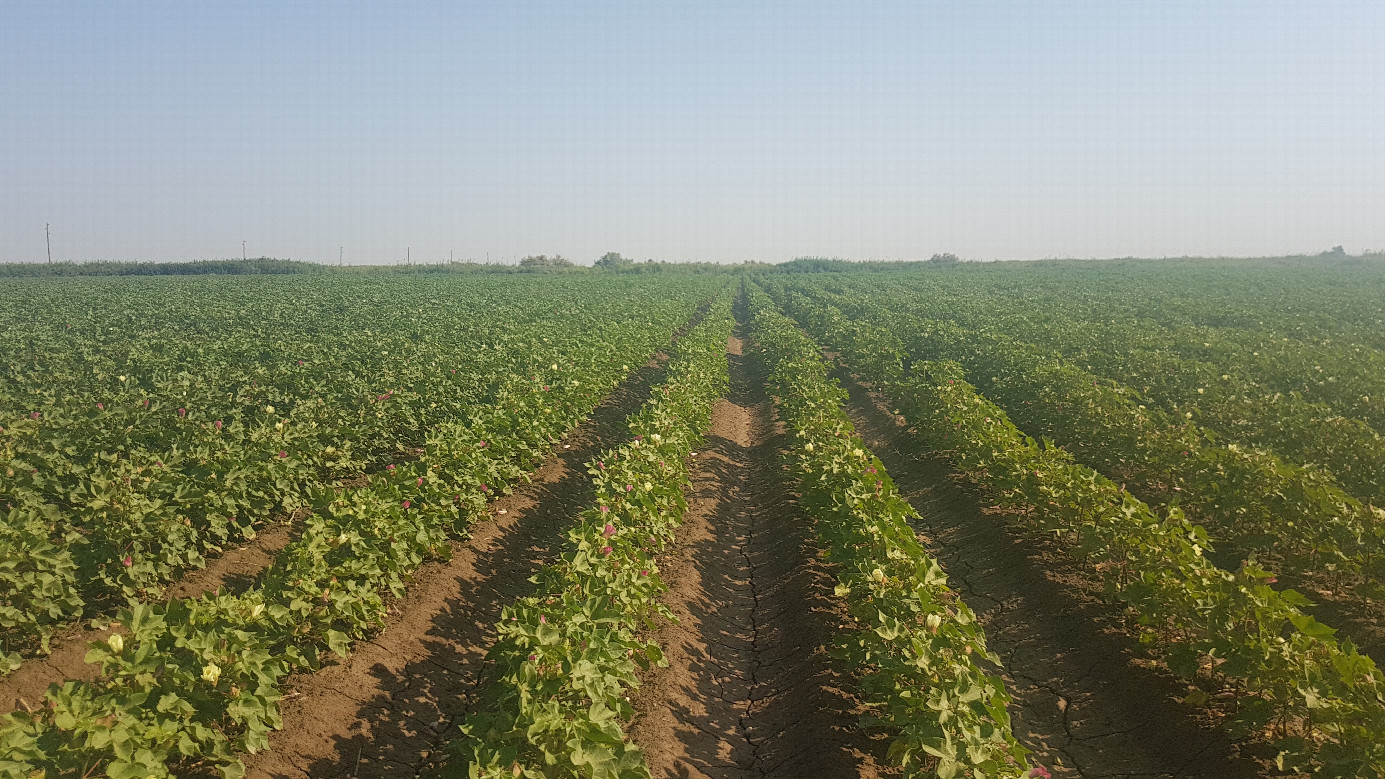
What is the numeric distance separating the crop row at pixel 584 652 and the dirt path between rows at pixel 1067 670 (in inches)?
124

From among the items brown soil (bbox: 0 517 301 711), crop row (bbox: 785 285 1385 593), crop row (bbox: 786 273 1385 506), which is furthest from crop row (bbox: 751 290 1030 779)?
crop row (bbox: 786 273 1385 506)

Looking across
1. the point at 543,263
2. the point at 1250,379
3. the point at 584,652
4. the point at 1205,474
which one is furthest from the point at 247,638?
the point at 543,263

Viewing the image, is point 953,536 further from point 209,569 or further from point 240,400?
point 240,400

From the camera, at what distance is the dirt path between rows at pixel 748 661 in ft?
16.3

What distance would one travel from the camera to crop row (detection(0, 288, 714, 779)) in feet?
10.9

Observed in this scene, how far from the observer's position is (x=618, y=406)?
15305mm

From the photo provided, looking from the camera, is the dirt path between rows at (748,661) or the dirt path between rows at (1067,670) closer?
the dirt path between rows at (1067,670)

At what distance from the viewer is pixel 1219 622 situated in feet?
16.0

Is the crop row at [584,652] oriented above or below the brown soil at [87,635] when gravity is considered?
above

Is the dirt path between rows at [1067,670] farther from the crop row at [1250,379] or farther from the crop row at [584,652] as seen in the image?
the crop row at [1250,379]

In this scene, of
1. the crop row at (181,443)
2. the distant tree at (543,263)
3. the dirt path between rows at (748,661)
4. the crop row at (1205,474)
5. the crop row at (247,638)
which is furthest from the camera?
the distant tree at (543,263)

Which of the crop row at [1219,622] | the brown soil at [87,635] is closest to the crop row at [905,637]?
the crop row at [1219,622]

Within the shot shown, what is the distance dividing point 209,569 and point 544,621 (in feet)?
13.9

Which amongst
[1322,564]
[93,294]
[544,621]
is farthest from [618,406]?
[93,294]
